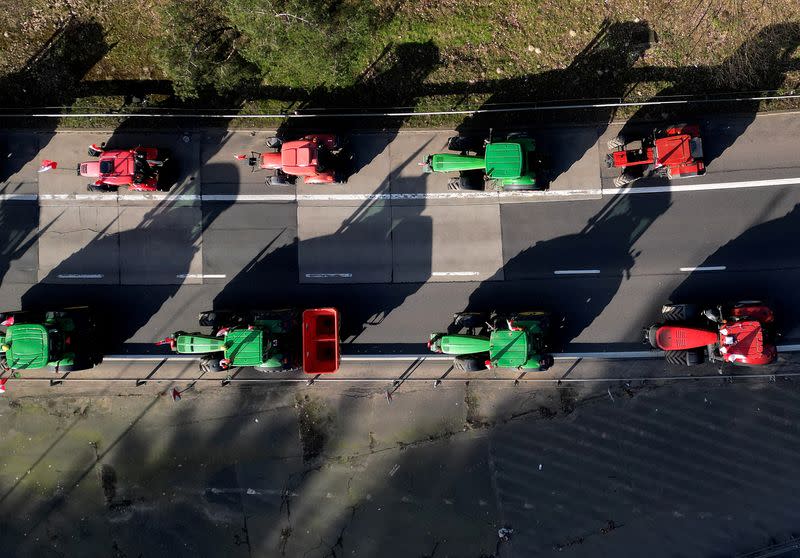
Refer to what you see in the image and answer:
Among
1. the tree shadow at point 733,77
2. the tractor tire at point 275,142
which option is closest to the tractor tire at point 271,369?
the tractor tire at point 275,142

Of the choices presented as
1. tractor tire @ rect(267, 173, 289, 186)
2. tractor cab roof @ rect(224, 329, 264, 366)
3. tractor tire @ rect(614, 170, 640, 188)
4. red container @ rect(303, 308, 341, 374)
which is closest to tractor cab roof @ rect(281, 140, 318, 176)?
tractor tire @ rect(267, 173, 289, 186)

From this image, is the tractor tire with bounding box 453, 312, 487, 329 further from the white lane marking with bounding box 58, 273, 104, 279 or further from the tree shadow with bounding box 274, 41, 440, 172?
the white lane marking with bounding box 58, 273, 104, 279

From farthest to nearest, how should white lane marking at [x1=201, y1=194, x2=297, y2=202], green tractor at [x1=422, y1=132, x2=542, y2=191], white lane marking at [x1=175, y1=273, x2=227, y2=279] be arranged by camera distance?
white lane marking at [x1=175, y1=273, x2=227, y2=279] < white lane marking at [x1=201, y1=194, x2=297, y2=202] < green tractor at [x1=422, y1=132, x2=542, y2=191]

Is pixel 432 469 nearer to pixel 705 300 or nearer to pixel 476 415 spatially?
pixel 476 415

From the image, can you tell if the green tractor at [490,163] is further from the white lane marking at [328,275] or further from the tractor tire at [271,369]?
the tractor tire at [271,369]

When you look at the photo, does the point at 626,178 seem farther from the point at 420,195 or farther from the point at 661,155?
the point at 420,195

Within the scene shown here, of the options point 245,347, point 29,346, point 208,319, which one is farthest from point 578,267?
point 29,346

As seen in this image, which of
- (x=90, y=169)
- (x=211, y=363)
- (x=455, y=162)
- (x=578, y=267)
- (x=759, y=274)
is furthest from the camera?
(x=578, y=267)
